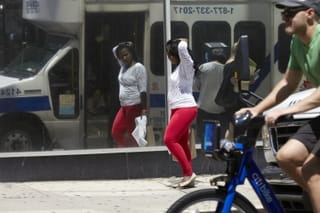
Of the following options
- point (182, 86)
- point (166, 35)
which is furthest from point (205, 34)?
point (182, 86)

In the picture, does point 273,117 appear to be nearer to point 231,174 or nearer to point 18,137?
point 231,174

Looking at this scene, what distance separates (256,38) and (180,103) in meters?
2.02

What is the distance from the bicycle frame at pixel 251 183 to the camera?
4430 millimetres

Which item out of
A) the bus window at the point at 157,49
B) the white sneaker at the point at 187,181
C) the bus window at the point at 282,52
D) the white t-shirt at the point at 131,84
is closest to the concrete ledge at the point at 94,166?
the white t-shirt at the point at 131,84

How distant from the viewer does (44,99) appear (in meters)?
9.20

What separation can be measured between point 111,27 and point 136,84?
0.79 metres

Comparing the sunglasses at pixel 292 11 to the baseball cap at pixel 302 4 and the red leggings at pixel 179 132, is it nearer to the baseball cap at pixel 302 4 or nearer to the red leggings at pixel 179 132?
the baseball cap at pixel 302 4

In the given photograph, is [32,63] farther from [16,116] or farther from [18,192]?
[18,192]

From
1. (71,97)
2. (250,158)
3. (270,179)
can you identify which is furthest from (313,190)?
(71,97)

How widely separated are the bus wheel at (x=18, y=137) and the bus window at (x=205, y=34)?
7.72 ft

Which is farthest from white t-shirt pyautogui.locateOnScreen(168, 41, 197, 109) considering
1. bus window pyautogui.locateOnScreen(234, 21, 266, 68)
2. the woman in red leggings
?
bus window pyautogui.locateOnScreen(234, 21, 266, 68)

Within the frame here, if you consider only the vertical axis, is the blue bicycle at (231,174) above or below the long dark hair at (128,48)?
below

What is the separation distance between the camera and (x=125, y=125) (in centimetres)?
947

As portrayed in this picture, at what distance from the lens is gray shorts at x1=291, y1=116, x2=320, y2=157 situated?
14.7ft
